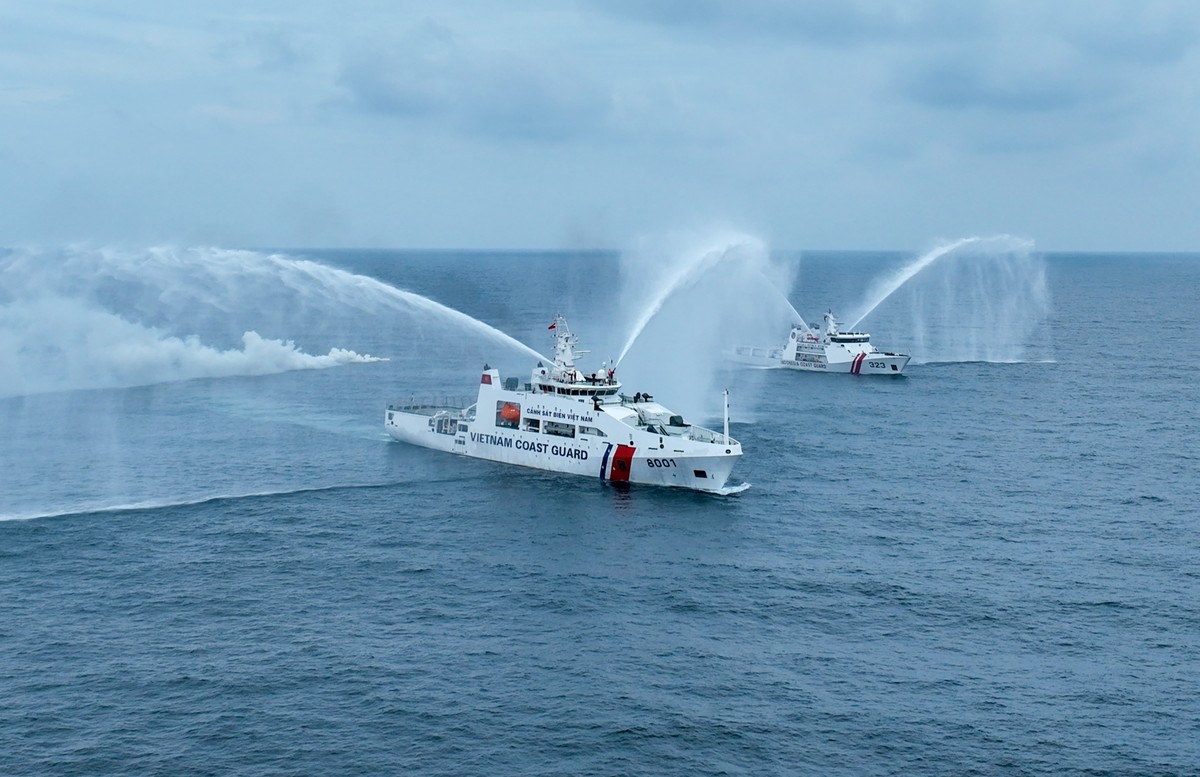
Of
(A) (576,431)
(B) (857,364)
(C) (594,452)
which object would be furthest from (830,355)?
(C) (594,452)

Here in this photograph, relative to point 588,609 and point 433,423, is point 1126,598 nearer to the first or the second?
point 588,609

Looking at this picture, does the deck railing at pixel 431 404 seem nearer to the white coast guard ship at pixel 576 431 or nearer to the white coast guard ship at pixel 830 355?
the white coast guard ship at pixel 576 431

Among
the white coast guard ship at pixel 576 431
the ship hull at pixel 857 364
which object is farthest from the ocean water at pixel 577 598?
the ship hull at pixel 857 364

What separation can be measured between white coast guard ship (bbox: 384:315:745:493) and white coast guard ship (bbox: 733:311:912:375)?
78057 mm

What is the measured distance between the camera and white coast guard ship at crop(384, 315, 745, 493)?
320 feet

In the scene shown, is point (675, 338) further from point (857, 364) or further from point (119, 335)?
point (119, 335)

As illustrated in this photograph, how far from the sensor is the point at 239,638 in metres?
62.8

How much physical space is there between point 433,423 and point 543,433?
582 inches

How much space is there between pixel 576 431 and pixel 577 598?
109 ft

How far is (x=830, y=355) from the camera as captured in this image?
7096 inches

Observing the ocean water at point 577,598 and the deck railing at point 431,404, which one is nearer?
the ocean water at point 577,598

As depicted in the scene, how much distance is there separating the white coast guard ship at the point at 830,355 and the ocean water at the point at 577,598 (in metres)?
41.4

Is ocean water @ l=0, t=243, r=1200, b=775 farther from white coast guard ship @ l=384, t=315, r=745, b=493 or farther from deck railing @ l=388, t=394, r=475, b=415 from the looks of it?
deck railing @ l=388, t=394, r=475, b=415

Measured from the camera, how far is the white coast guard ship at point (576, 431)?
97.5 metres
